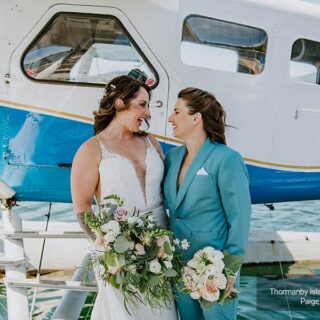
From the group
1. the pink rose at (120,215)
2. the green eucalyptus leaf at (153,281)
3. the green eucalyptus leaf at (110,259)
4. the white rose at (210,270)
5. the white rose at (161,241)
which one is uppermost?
the pink rose at (120,215)

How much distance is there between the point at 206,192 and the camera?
2303 millimetres

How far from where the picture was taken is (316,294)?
6117 millimetres

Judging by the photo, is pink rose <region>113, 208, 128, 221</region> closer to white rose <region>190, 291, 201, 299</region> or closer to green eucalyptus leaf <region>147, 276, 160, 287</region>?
green eucalyptus leaf <region>147, 276, 160, 287</region>

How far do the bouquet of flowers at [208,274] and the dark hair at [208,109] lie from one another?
0.49m

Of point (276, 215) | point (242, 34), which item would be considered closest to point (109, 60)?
point (242, 34)

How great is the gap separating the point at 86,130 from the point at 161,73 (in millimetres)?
589

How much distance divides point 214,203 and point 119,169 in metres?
0.42

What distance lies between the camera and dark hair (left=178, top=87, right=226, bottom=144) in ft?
7.68

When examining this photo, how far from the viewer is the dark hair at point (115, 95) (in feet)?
8.00

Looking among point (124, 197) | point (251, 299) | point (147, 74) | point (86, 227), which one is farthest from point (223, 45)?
point (251, 299)

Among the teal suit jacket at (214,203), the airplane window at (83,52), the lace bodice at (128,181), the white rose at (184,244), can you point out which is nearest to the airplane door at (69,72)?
the airplane window at (83,52)

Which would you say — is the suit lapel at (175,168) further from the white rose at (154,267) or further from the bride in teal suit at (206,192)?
the white rose at (154,267)

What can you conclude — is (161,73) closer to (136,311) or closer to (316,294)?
(136,311)

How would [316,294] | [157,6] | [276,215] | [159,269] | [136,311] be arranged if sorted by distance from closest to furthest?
1. [159,269]
2. [136,311]
3. [157,6]
4. [316,294]
5. [276,215]
